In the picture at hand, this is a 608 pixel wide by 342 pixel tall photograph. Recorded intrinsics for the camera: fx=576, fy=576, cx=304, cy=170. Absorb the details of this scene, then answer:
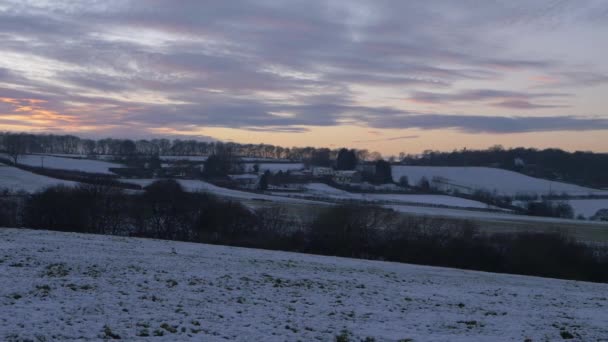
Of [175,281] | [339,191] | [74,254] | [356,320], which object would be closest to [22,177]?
[339,191]

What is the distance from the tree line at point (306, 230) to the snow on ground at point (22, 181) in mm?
14727

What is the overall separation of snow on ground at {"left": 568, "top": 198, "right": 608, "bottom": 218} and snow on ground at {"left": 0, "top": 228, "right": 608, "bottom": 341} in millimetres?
86408

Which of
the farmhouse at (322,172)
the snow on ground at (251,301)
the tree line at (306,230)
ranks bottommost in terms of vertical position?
the tree line at (306,230)

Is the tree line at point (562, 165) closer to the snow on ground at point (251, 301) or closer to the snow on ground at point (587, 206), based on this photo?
the snow on ground at point (587, 206)

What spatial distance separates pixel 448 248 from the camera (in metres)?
46.8

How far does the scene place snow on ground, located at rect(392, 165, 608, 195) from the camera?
136 metres

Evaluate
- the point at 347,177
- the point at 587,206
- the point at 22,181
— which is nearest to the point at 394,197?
the point at 347,177

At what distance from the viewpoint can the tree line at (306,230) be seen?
1766 inches

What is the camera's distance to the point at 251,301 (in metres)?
15.7

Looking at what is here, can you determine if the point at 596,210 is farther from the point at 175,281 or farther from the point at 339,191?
the point at 175,281

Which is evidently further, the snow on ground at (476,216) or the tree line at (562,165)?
the tree line at (562,165)

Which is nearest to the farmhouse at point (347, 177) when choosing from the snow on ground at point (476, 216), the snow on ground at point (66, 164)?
the snow on ground at point (476, 216)

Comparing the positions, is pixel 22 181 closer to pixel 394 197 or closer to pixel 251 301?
pixel 394 197

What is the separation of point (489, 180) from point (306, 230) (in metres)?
109
